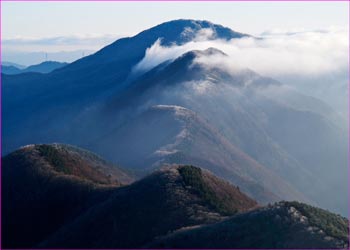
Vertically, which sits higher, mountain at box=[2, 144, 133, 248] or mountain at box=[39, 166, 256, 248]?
mountain at box=[39, 166, 256, 248]

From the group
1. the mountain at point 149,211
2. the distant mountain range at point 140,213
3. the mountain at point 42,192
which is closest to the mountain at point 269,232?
the distant mountain range at point 140,213

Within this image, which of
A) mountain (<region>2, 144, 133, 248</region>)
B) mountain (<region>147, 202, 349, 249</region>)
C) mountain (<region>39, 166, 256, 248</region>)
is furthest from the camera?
mountain (<region>2, 144, 133, 248</region>)

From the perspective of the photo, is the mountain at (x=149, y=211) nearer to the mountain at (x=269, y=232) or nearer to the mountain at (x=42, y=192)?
the mountain at (x=269, y=232)

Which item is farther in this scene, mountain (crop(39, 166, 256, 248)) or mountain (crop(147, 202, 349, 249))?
mountain (crop(39, 166, 256, 248))

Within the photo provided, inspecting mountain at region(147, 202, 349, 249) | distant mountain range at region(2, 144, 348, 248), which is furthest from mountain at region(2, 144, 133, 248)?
mountain at region(147, 202, 349, 249)

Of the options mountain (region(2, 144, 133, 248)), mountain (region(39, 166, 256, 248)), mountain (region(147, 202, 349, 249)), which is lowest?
mountain (region(2, 144, 133, 248))

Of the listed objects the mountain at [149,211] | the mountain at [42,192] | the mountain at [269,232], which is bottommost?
the mountain at [42,192]

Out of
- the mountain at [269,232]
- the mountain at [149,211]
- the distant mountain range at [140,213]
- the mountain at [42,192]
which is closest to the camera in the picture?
the mountain at [269,232]

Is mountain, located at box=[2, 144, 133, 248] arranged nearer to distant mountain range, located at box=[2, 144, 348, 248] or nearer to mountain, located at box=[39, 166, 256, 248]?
distant mountain range, located at box=[2, 144, 348, 248]
